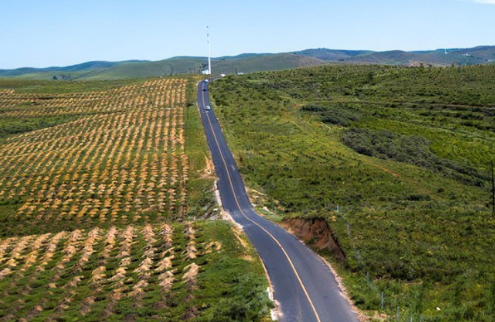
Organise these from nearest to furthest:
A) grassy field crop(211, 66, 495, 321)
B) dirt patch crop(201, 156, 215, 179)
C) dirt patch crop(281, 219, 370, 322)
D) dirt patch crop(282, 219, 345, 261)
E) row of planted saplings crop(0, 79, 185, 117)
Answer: grassy field crop(211, 66, 495, 321) < dirt patch crop(281, 219, 370, 322) < dirt patch crop(282, 219, 345, 261) < dirt patch crop(201, 156, 215, 179) < row of planted saplings crop(0, 79, 185, 117)

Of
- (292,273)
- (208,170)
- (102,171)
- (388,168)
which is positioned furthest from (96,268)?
(388,168)

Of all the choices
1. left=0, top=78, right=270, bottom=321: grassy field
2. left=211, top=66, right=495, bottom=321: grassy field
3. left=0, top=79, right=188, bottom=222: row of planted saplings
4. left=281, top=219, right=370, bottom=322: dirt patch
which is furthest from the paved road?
left=0, top=79, right=188, bottom=222: row of planted saplings

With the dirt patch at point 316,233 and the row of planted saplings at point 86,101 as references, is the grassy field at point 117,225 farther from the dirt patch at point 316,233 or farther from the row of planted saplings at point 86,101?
the dirt patch at point 316,233

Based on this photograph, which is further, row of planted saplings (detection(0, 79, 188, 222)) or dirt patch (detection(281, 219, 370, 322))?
row of planted saplings (detection(0, 79, 188, 222))

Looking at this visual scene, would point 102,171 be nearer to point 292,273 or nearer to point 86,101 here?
point 292,273

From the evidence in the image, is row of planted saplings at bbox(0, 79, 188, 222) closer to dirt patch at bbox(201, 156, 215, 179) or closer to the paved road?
dirt patch at bbox(201, 156, 215, 179)

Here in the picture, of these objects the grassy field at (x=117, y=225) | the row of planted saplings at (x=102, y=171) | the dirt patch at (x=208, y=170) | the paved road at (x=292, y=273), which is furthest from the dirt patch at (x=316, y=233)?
the dirt patch at (x=208, y=170)

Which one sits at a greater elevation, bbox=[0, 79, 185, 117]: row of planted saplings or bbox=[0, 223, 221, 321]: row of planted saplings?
bbox=[0, 79, 185, 117]: row of planted saplings

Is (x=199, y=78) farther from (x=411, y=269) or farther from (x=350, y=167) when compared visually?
(x=411, y=269)

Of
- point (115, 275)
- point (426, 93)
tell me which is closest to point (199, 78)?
point (426, 93)
